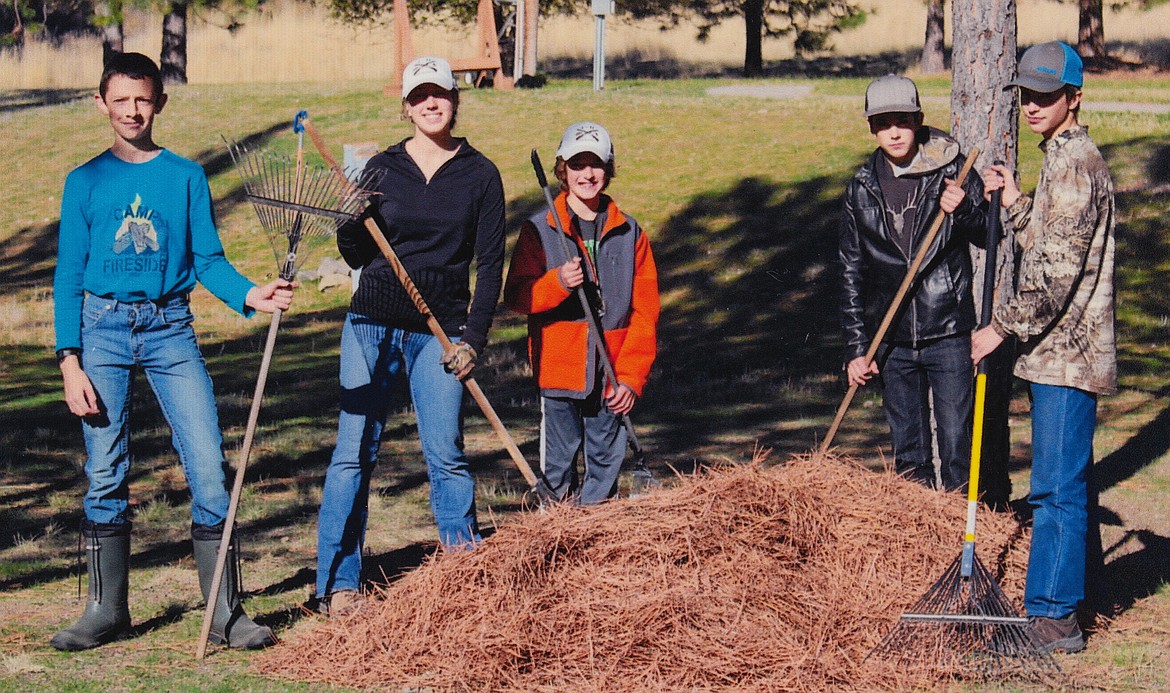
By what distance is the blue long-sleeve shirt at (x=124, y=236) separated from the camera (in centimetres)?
539

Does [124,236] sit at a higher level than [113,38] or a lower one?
lower

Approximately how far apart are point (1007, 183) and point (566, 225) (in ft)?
5.81

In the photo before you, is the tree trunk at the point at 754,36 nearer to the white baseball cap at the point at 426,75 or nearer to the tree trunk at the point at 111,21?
the tree trunk at the point at 111,21

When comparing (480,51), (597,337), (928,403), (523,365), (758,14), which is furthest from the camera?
(758,14)

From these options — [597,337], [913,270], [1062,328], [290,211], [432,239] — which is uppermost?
[290,211]

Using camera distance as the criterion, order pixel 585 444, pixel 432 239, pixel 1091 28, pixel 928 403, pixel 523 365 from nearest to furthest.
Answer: pixel 432 239, pixel 585 444, pixel 928 403, pixel 523 365, pixel 1091 28

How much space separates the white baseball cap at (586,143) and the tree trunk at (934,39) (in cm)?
2579

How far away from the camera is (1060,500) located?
542 cm

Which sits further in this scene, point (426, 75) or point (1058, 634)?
point (426, 75)

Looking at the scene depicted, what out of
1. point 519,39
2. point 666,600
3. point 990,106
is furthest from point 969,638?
point 519,39

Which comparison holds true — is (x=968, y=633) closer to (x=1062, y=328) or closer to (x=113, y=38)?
(x=1062, y=328)

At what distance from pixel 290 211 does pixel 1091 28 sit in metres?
26.5

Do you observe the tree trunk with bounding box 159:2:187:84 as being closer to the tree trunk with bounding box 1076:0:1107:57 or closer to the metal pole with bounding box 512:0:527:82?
the metal pole with bounding box 512:0:527:82

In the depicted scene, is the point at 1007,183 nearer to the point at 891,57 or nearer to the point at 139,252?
the point at 139,252
